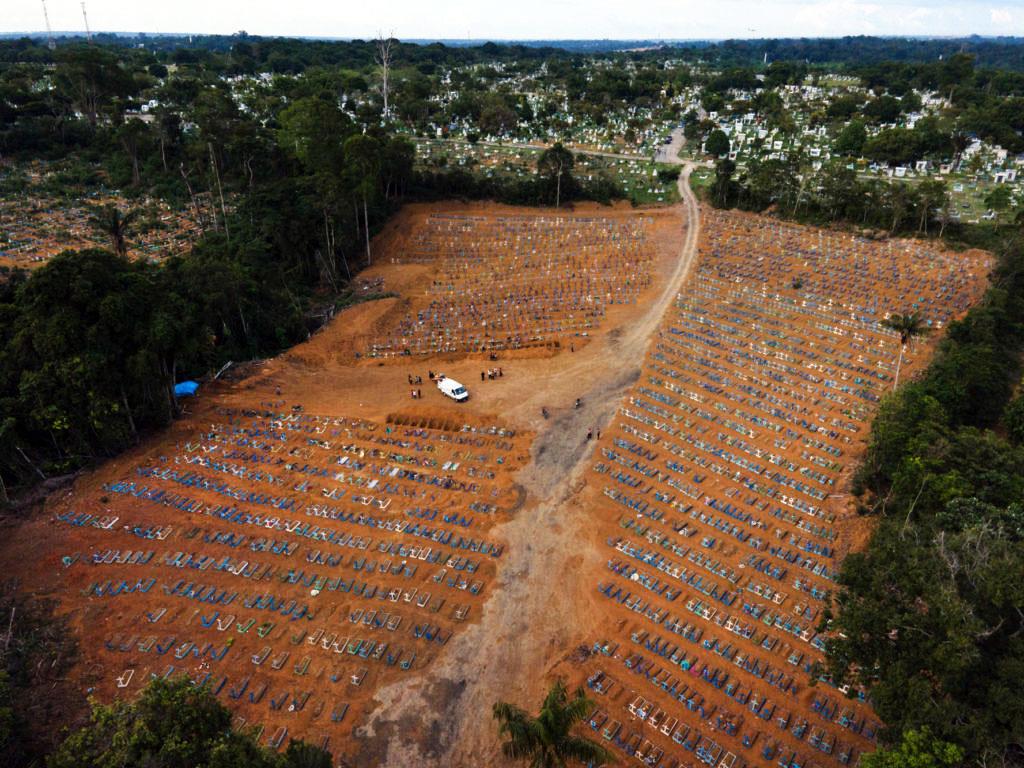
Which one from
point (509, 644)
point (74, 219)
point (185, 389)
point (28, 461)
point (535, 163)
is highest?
point (535, 163)

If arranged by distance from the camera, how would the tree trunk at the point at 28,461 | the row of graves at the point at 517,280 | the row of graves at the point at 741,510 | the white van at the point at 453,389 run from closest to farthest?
the row of graves at the point at 741,510, the tree trunk at the point at 28,461, the white van at the point at 453,389, the row of graves at the point at 517,280

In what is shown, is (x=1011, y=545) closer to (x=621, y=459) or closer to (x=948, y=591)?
(x=948, y=591)

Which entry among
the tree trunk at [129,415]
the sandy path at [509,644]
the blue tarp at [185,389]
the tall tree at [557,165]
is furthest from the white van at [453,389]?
the tall tree at [557,165]

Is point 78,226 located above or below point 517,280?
above

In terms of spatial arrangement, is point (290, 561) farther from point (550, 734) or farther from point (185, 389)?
point (185, 389)

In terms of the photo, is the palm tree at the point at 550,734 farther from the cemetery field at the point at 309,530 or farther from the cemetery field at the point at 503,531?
the cemetery field at the point at 309,530

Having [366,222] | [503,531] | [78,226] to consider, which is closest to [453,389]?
[503,531]
